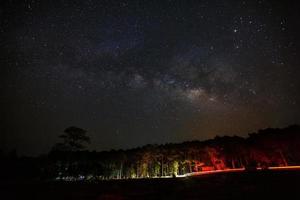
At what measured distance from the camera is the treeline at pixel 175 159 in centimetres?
4728

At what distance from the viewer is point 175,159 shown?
55.8 meters

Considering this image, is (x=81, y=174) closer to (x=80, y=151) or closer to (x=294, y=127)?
(x=80, y=151)

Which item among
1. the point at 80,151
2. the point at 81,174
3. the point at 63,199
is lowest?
the point at 63,199

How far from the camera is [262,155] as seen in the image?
4844cm

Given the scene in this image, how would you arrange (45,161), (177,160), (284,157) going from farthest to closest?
(45,161), (177,160), (284,157)

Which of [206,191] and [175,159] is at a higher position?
[175,159]

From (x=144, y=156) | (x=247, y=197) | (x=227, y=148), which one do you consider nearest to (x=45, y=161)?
(x=144, y=156)

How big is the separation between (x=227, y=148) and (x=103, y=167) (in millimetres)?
28451

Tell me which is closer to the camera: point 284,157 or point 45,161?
point 284,157

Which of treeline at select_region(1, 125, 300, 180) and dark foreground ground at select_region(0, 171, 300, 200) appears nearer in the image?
dark foreground ground at select_region(0, 171, 300, 200)

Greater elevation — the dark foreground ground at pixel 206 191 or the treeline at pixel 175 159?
the treeline at pixel 175 159

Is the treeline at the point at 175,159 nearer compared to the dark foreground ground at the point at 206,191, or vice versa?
the dark foreground ground at the point at 206,191

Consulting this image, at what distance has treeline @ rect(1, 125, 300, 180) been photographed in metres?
47.3

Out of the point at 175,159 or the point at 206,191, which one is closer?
the point at 206,191
